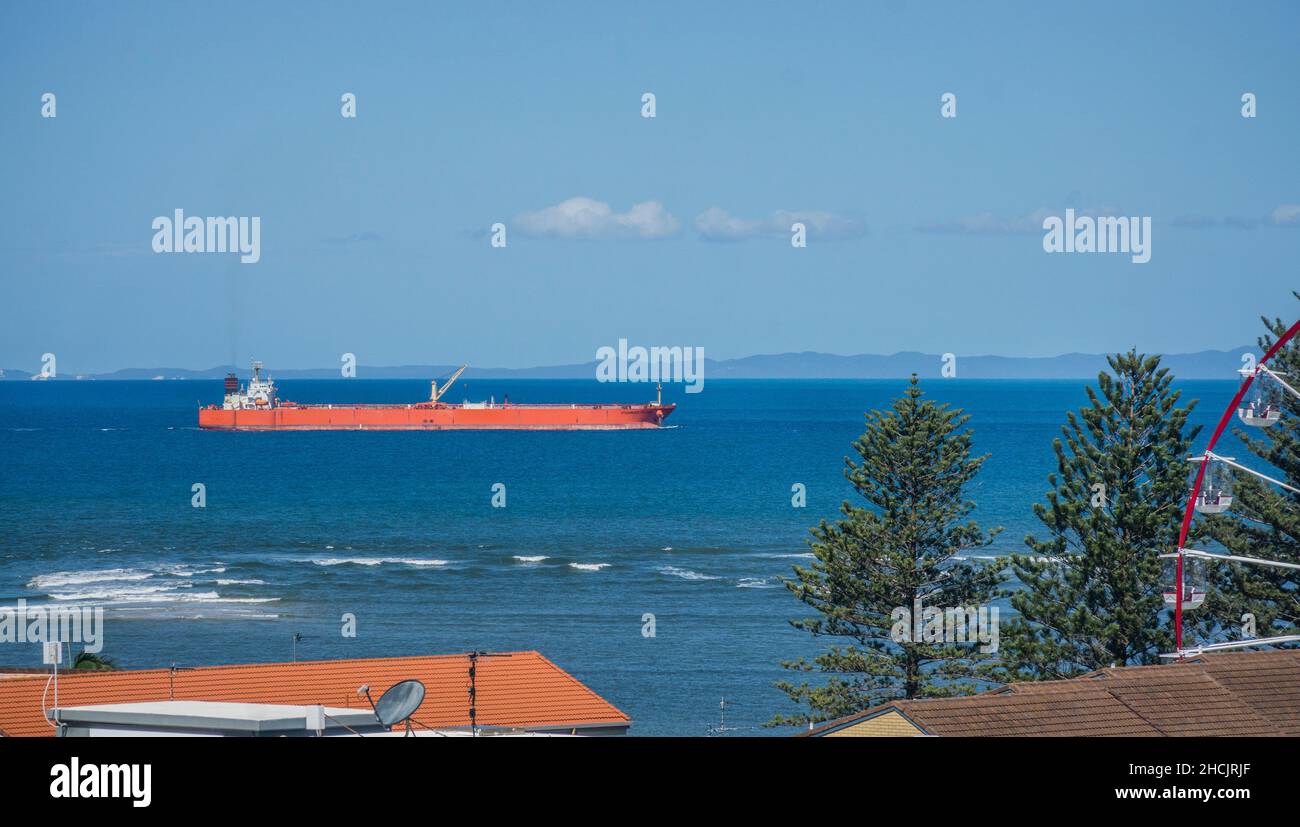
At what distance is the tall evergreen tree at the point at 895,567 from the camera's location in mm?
29453

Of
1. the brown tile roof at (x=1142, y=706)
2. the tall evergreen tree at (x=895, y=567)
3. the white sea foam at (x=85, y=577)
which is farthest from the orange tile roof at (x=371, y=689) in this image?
the white sea foam at (x=85, y=577)

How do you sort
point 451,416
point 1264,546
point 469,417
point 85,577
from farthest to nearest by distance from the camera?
point 469,417
point 451,416
point 85,577
point 1264,546

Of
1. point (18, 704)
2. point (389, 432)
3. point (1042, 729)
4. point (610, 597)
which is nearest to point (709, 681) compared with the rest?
point (610, 597)

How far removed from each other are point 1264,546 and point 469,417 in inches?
5709

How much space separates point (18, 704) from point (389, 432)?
15315cm

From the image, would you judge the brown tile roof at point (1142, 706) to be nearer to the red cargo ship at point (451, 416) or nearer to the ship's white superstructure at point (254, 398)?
the red cargo ship at point (451, 416)

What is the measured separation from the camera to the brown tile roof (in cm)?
1416

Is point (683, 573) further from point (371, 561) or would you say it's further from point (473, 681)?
point (473, 681)

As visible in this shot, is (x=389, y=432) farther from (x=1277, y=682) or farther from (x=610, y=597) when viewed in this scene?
(x=1277, y=682)

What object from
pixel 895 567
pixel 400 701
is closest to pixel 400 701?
pixel 400 701

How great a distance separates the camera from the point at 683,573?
60906 millimetres

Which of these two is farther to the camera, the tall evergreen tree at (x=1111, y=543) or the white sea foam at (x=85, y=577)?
the white sea foam at (x=85, y=577)

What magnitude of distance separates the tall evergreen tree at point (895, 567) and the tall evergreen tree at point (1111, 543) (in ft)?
3.79
